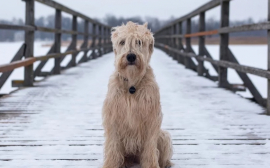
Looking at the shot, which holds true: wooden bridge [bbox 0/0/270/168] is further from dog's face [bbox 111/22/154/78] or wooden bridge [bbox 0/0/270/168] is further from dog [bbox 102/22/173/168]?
dog's face [bbox 111/22/154/78]

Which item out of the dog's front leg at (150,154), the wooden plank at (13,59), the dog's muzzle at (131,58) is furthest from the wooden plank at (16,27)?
the dog's front leg at (150,154)

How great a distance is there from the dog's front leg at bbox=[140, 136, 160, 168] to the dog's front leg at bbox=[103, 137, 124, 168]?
0.16 m

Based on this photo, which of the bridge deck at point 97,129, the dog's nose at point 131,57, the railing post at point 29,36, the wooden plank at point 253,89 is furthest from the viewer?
the railing post at point 29,36

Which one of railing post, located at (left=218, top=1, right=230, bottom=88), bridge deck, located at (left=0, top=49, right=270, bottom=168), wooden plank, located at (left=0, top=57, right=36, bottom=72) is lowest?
bridge deck, located at (left=0, top=49, right=270, bottom=168)

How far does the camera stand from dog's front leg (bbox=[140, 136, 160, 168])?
2.57m

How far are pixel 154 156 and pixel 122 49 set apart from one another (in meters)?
0.67

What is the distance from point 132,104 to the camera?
252cm

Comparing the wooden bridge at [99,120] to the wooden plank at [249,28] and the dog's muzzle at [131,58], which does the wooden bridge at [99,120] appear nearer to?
the wooden plank at [249,28]

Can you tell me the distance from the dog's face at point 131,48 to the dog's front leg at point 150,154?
16.5 inches

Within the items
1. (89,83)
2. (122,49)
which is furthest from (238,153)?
(89,83)

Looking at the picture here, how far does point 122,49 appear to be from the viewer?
252 centimetres

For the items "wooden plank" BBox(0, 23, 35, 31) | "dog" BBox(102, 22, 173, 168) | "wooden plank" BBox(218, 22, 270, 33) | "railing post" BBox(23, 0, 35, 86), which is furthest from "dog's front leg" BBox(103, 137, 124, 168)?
"railing post" BBox(23, 0, 35, 86)

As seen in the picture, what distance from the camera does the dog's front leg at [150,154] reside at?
2.57 m

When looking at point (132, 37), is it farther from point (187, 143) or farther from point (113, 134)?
point (187, 143)
